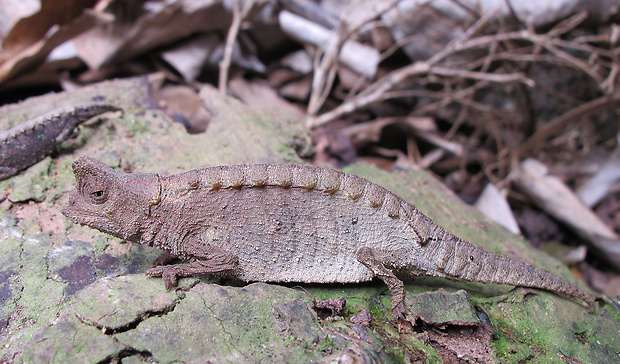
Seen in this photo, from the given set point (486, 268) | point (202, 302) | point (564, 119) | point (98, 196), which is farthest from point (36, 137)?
point (564, 119)

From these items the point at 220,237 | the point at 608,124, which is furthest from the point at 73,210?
the point at 608,124

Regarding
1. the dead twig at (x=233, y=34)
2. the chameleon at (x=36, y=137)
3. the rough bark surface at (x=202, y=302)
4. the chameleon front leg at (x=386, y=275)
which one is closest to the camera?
the rough bark surface at (x=202, y=302)

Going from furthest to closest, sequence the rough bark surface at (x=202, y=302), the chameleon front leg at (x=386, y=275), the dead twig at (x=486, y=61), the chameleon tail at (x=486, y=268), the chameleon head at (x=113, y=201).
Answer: the dead twig at (x=486, y=61) → the chameleon tail at (x=486, y=268) → the chameleon front leg at (x=386, y=275) → the chameleon head at (x=113, y=201) → the rough bark surface at (x=202, y=302)

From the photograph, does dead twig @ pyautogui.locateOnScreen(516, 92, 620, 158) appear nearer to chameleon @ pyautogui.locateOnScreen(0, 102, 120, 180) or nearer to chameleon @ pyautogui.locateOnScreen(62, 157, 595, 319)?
chameleon @ pyautogui.locateOnScreen(62, 157, 595, 319)

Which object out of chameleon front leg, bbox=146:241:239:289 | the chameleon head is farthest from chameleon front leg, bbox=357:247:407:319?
the chameleon head

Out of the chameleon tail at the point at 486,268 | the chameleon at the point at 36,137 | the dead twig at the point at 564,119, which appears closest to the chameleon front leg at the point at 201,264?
the chameleon tail at the point at 486,268

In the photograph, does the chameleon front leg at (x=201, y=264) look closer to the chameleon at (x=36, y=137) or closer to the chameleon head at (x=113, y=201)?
the chameleon head at (x=113, y=201)

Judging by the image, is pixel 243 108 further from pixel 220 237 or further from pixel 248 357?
pixel 248 357
